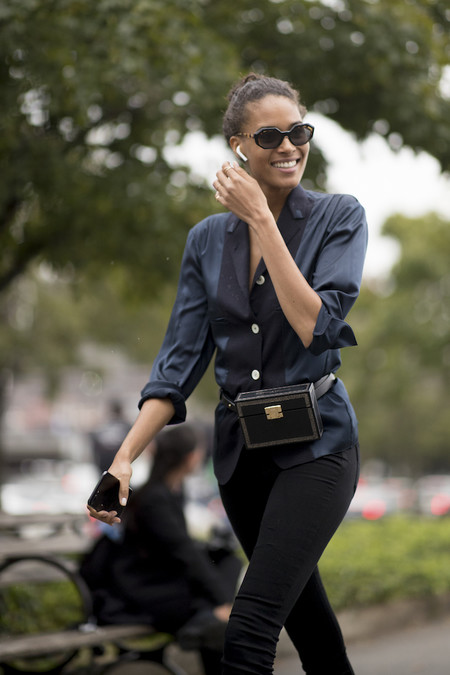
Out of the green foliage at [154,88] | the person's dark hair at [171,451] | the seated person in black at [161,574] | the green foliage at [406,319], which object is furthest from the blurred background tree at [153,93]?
the green foliage at [406,319]

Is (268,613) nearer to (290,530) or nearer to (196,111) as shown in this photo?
(290,530)

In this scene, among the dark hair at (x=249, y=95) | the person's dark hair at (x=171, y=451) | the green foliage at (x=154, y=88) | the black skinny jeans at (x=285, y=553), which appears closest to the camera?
the black skinny jeans at (x=285, y=553)

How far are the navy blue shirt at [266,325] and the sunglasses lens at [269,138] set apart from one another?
19cm

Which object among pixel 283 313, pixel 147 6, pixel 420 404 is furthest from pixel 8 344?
pixel 420 404

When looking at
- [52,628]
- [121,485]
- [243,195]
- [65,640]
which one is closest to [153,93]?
[52,628]

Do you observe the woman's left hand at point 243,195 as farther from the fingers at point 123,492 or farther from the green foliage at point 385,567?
the green foliage at point 385,567

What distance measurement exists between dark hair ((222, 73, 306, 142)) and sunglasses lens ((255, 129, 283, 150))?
0.12m

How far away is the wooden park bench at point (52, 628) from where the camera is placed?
4473mm

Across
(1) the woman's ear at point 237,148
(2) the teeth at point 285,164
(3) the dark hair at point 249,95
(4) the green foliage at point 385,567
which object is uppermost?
(3) the dark hair at point 249,95

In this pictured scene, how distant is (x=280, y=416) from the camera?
2484mm

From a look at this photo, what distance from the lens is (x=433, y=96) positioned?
6934 millimetres

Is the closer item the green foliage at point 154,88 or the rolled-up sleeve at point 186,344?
the rolled-up sleeve at point 186,344

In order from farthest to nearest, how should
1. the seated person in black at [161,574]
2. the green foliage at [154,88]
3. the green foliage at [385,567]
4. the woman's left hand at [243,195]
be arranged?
the green foliage at [385,567], the green foliage at [154,88], the seated person in black at [161,574], the woman's left hand at [243,195]

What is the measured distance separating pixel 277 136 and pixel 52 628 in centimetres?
449
